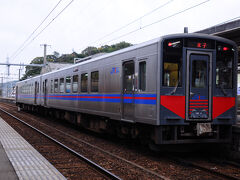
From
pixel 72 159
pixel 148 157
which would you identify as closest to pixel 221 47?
pixel 148 157

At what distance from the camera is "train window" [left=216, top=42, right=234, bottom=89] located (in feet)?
27.8

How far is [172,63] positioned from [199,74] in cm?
81

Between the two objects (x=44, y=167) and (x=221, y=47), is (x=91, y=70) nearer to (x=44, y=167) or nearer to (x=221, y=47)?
(x=221, y=47)

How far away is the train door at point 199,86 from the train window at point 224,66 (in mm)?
335

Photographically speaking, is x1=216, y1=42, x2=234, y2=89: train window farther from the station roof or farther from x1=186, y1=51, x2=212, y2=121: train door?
the station roof

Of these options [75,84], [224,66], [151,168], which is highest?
[224,66]

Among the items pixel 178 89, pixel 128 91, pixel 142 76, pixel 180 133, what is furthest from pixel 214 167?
pixel 128 91

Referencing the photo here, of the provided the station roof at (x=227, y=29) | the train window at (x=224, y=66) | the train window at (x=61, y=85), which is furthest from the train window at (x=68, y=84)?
the train window at (x=224, y=66)

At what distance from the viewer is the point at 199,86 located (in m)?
8.19

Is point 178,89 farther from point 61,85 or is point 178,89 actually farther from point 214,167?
point 61,85

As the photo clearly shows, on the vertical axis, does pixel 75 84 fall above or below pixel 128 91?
above

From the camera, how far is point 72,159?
27.7 ft

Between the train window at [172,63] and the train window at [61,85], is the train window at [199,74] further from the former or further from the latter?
the train window at [61,85]

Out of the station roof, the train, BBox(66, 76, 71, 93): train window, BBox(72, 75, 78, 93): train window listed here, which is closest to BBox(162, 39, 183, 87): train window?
the train
